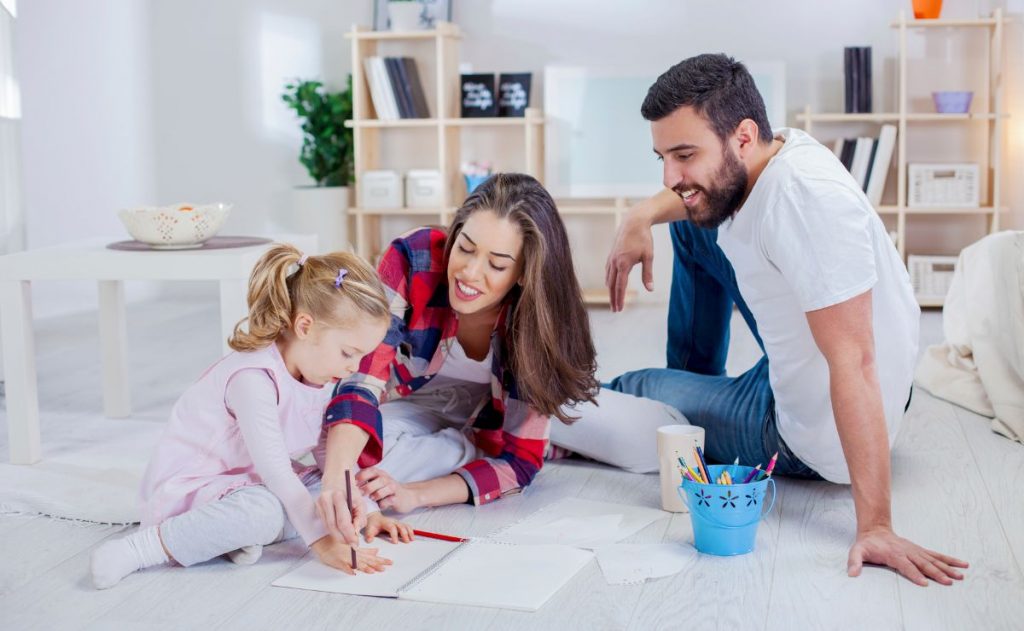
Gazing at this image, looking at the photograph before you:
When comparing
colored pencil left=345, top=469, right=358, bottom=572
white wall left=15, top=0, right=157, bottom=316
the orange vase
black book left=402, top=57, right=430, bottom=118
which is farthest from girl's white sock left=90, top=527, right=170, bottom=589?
the orange vase

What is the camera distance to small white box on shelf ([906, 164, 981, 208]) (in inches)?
173

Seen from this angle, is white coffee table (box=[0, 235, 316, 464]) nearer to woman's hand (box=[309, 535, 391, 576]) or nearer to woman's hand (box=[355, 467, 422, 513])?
woman's hand (box=[355, 467, 422, 513])

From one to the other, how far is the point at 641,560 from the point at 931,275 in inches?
118

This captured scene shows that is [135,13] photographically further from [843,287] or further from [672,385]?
[843,287]

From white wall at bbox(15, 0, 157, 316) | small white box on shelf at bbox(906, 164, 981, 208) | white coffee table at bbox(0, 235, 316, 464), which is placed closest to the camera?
white coffee table at bbox(0, 235, 316, 464)

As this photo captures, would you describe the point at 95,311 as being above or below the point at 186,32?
below

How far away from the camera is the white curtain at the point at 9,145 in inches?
125

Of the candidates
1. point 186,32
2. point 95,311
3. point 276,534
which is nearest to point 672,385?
point 276,534

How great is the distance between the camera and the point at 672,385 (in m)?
2.39

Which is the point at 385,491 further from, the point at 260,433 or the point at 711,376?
the point at 711,376

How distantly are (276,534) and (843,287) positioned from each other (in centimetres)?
96

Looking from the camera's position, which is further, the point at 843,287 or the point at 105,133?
the point at 105,133

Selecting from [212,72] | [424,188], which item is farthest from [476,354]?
[212,72]

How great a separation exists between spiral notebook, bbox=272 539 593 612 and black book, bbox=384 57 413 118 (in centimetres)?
312
